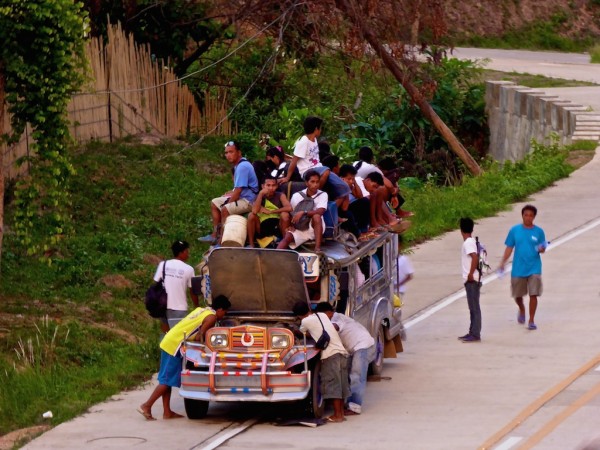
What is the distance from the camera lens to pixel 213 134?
33750mm

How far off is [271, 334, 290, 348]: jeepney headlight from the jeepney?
1cm

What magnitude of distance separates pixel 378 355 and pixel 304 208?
219 cm

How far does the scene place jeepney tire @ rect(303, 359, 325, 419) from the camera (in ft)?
46.9

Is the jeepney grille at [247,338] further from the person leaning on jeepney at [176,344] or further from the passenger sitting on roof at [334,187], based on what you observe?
the passenger sitting on roof at [334,187]

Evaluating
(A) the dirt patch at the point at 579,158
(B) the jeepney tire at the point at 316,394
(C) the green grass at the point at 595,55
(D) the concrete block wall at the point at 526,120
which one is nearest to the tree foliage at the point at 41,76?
(B) the jeepney tire at the point at 316,394

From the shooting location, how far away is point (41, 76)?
18.8 meters

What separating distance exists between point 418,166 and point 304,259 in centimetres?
2253

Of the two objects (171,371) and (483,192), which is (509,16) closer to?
(483,192)

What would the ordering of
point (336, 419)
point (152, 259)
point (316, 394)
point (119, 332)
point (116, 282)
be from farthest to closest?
point (152, 259), point (116, 282), point (119, 332), point (336, 419), point (316, 394)

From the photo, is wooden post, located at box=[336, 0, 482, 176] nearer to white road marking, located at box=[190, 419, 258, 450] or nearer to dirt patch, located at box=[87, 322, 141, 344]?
dirt patch, located at box=[87, 322, 141, 344]

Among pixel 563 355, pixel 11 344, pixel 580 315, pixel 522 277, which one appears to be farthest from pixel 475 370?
pixel 11 344

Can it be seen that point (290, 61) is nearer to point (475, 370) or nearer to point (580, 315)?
point (580, 315)

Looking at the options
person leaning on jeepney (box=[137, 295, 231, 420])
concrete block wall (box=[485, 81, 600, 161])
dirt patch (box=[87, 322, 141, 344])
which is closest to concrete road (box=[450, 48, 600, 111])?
concrete block wall (box=[485, 81, 600, 161])

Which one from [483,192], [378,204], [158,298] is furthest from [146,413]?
[483,192]
